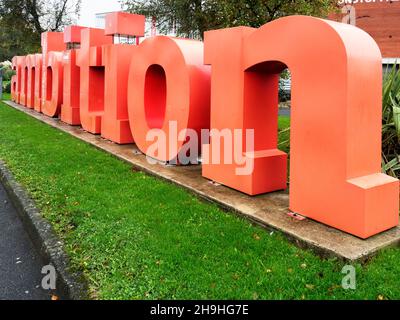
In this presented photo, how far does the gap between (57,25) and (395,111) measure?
26.2 meters

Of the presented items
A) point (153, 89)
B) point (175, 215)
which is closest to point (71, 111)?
point (153, 89)

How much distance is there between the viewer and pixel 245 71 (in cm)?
530

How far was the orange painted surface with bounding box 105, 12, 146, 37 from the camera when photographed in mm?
9297

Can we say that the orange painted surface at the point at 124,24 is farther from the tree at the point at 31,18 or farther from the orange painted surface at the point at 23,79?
the tree at the point at 31,18

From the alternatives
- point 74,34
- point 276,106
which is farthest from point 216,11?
point 276,106

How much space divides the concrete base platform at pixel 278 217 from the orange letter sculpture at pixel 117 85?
1.57m

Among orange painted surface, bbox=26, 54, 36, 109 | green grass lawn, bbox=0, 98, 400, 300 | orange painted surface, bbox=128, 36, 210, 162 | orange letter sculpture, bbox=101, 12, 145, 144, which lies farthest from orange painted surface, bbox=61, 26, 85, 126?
green grass lawn, bbox=0, 98, 400, 300

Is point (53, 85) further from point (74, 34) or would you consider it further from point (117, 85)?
point (117, 85)

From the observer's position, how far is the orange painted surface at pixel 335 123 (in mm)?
3986

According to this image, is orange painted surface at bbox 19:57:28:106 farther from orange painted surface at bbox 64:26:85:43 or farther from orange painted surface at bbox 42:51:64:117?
orange painted surface at bbox 64:26:85:43

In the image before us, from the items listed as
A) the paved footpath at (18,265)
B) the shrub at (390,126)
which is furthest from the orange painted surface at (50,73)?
the shrub at (390,126)

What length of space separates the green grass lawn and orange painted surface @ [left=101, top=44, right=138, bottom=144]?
2710 millimetres

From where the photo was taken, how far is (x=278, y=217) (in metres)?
4.48

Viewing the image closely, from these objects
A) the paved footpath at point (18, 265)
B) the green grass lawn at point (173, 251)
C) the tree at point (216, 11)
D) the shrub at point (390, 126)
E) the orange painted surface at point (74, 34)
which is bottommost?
the paved footpath at point (18, 265)
